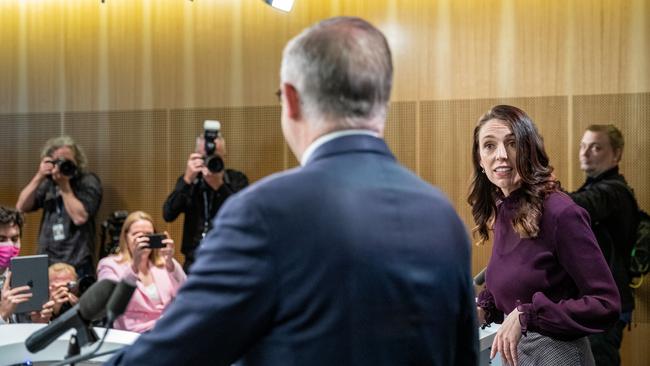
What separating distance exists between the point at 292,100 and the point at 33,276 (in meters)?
2.15

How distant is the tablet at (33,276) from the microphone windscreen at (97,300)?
1.81 meters

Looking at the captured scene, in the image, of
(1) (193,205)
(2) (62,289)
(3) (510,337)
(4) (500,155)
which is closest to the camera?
(3) (510,337)

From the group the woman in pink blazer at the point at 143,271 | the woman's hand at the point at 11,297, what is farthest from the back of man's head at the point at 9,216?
the woman's hand at the point at 11,297

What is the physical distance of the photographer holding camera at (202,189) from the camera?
17.0 feet

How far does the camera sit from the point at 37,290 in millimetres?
2955

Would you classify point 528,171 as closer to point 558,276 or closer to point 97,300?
point 558,276

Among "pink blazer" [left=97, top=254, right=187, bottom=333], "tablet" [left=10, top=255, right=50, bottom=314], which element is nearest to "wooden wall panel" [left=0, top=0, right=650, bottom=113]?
"pink blazer" [left=97, top=254, right=187, bottom=333]

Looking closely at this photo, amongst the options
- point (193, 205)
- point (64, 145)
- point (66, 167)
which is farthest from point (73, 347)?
point (64, 145)

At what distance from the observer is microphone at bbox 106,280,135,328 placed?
1.24 metres

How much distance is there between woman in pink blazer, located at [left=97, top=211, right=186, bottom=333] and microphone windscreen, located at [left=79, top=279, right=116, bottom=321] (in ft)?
10.4

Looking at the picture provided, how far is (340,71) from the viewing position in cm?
109

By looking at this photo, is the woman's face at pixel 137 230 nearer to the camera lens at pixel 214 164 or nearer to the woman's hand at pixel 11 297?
the camera lens at pixel 214 164

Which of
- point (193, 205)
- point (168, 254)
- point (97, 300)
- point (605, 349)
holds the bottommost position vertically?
point (605, 349)

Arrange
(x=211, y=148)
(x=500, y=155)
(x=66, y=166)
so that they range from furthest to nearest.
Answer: (x=66, y=166)
(x=211, y=148)
(x=500, y=155)
